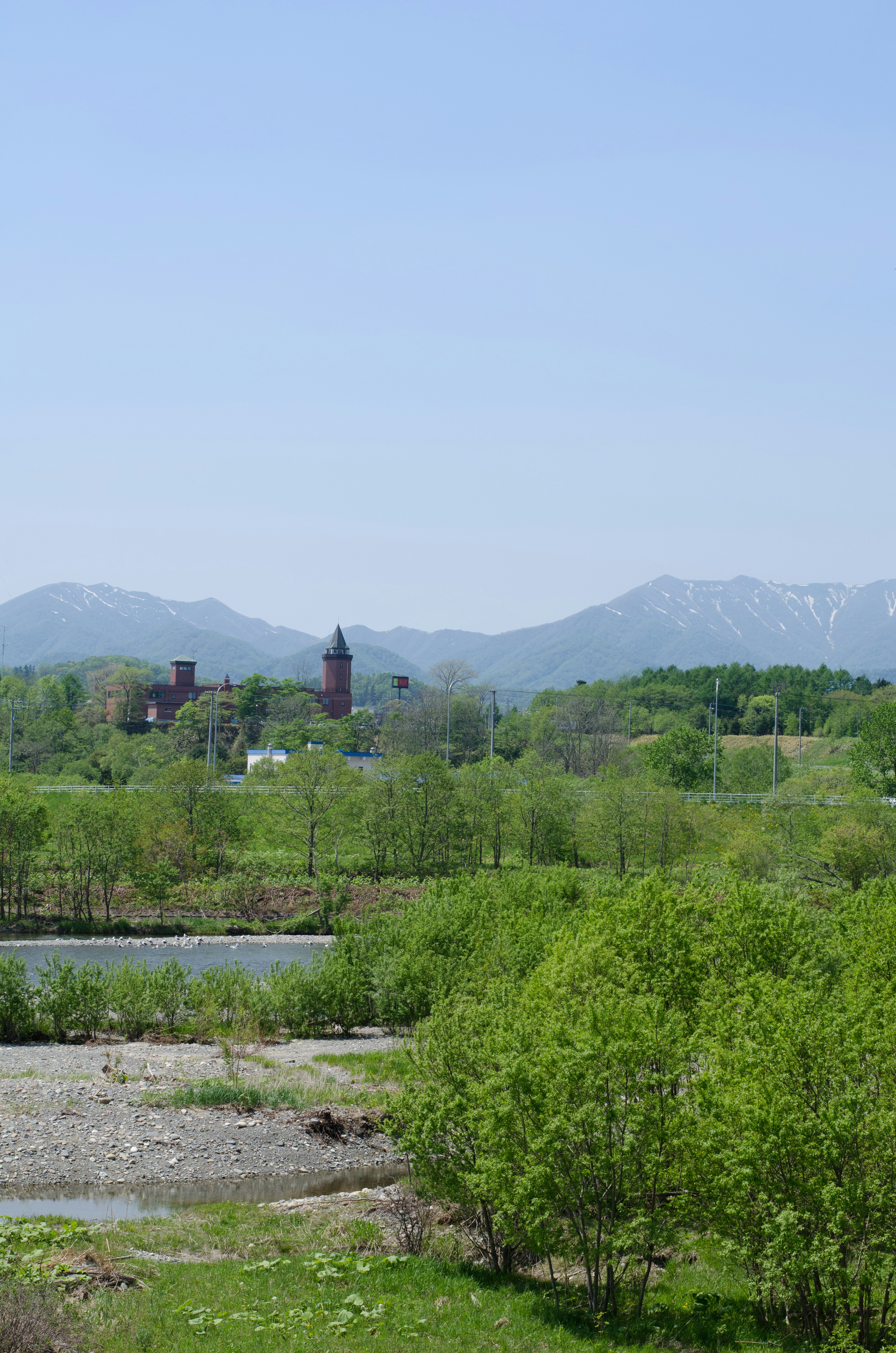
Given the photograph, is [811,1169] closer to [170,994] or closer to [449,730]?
[170,994]

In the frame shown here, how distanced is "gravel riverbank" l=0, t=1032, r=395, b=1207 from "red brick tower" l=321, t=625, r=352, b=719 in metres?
156

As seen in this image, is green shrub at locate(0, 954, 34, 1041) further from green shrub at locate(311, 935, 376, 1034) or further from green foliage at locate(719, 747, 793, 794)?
green foliage at locate(719, 747, 793, 794)

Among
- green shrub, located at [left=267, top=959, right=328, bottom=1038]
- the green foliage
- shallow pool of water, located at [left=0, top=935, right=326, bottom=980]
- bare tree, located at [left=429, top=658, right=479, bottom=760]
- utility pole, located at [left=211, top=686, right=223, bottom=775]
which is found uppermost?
bare tree, located at [left=429, top=658, right=479, bottom=760]

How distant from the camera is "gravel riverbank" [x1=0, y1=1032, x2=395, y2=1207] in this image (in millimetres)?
20922

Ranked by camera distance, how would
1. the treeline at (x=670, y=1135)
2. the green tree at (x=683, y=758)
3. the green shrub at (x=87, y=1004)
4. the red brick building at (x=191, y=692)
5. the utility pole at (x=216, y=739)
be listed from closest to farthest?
the treeline at (x=670, y=1135), the green shrub at (x=87, y=1004), the utility pole at (x=216, y=739), the green tree at (x=683, y=758), the red brick building at (x=191, y=692)

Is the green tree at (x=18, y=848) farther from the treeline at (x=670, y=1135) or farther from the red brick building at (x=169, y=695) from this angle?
the red brick building at (x=169, y=695)

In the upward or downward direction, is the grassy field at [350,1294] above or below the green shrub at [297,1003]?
above

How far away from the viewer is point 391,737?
470 feet

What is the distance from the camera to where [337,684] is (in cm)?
18812

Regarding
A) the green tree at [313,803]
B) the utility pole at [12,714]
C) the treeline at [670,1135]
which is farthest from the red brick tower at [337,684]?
the treeline at [670,1135]

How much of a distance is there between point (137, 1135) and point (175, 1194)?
2760 millimetres

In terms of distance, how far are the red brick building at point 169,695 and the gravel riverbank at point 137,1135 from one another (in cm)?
13316

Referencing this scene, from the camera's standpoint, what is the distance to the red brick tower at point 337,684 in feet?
603

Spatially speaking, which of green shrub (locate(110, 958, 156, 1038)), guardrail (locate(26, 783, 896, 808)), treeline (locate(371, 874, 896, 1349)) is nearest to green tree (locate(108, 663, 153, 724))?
guardrail (locate(26, 783, 896, 808))
